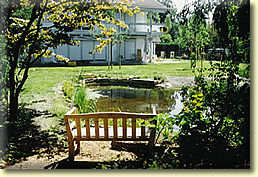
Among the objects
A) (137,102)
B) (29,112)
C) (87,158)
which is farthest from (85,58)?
(87,158)

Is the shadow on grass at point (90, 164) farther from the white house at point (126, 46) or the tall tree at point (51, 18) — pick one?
the white house at point (126, 46)

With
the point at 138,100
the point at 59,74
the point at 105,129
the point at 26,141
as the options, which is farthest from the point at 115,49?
the point at 105,129

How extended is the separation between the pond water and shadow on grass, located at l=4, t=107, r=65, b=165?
9.37 feet

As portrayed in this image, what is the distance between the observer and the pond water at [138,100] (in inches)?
329

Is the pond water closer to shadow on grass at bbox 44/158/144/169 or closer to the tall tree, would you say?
the tall tree

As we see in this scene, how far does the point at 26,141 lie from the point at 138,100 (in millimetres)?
5483

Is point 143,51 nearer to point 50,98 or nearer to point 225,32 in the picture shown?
point 50,98

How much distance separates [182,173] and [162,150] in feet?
2.70

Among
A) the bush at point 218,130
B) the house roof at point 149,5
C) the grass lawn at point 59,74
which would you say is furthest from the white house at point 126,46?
the bush at point 218,130

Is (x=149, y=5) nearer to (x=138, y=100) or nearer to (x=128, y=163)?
(x=138, y=100)

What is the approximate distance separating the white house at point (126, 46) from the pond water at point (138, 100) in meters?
13.5

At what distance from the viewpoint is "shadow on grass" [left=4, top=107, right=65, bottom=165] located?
4047mm

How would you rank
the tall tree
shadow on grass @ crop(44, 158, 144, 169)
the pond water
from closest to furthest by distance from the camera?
A: shadow on grass @ crop(44, 158, 144, 169)
the tall tree
the pond water

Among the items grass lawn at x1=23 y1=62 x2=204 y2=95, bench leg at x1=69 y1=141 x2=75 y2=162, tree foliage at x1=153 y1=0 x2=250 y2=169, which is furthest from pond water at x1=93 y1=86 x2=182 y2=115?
tree foliage at x1=153 y1=0 x2=250 y2=169
